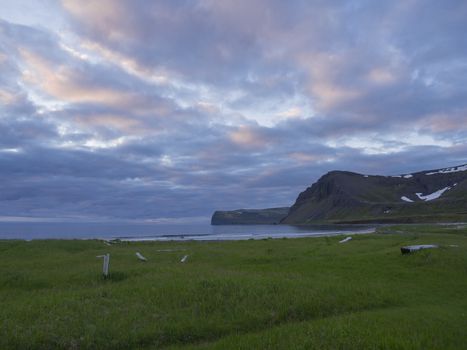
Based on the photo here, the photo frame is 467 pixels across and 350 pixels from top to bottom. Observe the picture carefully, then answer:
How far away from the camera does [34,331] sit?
1395 cm

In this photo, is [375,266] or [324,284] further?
[375,266]

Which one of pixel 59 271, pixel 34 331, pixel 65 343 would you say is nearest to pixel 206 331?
pixel 65 343

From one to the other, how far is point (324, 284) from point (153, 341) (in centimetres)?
1084

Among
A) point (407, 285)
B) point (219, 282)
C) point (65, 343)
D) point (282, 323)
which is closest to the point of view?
point (65, 343)

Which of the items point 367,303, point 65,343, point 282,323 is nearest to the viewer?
point 65,343

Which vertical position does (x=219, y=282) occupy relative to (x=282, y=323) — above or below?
above

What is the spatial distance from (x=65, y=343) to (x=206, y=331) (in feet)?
16.1

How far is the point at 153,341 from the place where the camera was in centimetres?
1395

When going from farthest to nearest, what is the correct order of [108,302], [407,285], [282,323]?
[407,285]
[108,302]
[282,323]

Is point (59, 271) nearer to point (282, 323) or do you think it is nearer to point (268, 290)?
point (268, 290)

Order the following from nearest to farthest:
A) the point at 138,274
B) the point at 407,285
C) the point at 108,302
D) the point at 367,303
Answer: the point at 108,302
the point at 367,303
the point at 407,285
the point at 138,274

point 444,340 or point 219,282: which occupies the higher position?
point 219,282

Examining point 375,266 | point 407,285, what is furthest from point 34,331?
point 375,266

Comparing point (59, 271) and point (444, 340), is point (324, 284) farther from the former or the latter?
point (59, 271)
